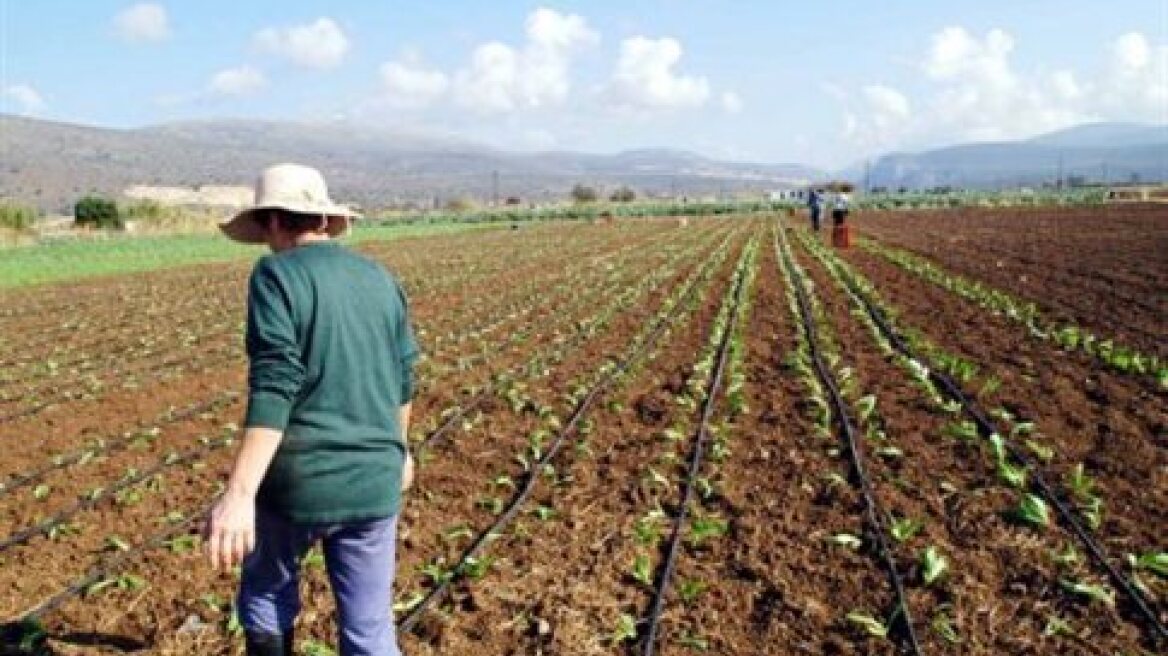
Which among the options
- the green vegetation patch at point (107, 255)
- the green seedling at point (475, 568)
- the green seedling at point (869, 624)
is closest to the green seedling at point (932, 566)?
the green seedling at point (869, 624)

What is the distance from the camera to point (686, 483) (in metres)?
7.70

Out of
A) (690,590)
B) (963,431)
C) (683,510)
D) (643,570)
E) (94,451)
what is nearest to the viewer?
(690,590)

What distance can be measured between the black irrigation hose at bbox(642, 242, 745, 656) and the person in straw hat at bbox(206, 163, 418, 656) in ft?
6.19

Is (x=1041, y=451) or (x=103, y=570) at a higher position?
(x=1041, y=451)

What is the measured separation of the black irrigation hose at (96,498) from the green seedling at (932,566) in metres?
5.04

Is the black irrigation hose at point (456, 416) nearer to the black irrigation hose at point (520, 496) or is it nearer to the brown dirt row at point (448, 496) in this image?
the brown dirt row at point (448, 496)

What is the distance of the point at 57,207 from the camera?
409ft

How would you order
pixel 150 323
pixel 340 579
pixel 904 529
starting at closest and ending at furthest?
pixel 340 579
pixel 904 529
pixel 150 323

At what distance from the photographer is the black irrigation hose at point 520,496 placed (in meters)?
5.58

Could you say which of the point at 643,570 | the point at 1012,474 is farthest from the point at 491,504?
the point at 1012,474

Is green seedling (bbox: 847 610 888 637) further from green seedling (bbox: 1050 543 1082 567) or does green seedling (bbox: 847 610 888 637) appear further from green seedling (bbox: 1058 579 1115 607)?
green seedling (bbox: 1050 543 1082 567)

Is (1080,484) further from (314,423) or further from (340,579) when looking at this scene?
(314,423)

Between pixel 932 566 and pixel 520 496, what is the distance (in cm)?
265

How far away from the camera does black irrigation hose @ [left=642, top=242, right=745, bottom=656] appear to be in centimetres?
539
